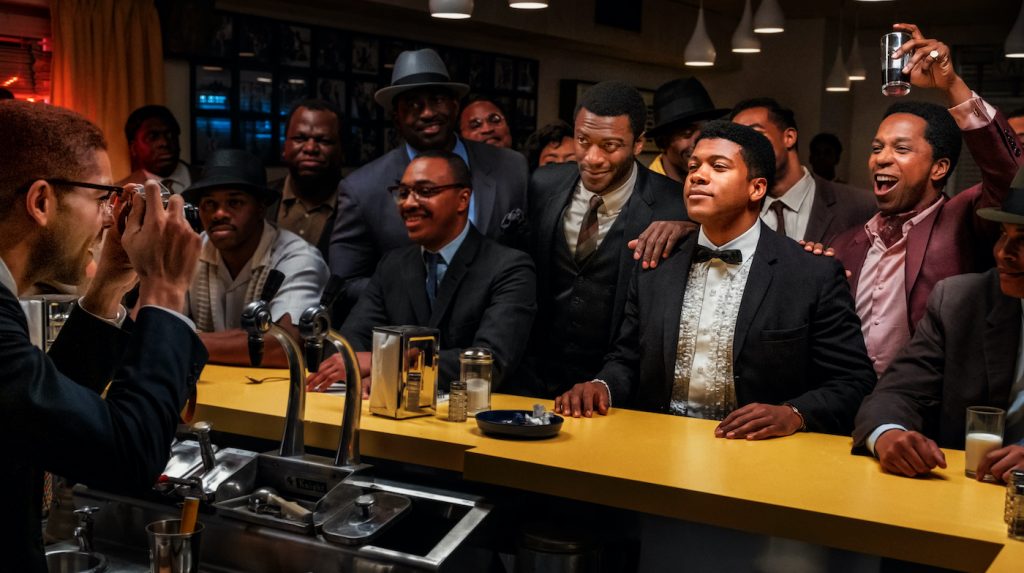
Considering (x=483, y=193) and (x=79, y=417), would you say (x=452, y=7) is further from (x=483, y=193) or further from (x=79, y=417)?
(x=79, y=417)

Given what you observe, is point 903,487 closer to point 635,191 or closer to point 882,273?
point 882,273

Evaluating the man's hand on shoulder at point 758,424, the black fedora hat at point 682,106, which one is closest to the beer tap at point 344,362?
the man's hand on shoulder at point 758,424

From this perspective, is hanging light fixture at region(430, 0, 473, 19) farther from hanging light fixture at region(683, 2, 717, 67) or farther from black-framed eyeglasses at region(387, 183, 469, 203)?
hanging light fixture at region(683, 2, 717, 67)

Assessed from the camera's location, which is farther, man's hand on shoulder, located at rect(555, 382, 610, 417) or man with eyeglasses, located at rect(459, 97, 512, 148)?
man with eyeglasses, located at rect(459, 97, 512, 148)

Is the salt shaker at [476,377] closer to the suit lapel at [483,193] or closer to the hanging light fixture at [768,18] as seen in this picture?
the suit lapel at [483,193]

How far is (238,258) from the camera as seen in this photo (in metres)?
4.05

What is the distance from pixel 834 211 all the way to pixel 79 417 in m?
3.21

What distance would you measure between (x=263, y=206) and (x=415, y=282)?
88 cm

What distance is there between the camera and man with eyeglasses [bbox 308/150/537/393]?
350 cm

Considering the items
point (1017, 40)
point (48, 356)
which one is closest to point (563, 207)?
point (48, 356)

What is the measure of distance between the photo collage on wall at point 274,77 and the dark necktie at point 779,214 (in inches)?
163

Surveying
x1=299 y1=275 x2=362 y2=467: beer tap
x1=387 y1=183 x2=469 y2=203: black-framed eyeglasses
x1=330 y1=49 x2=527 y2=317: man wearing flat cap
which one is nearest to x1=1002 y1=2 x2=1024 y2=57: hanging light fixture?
x1=330 y1=49 x2=527 y2=317: man wearing flat cap

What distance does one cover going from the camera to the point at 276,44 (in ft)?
24.6

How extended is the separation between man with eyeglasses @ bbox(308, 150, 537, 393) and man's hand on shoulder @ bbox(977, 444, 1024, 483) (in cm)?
154
